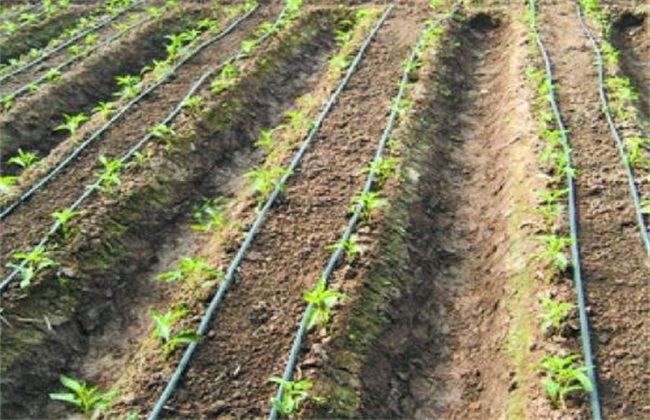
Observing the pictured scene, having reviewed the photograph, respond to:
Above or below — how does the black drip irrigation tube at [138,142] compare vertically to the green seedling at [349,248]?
above

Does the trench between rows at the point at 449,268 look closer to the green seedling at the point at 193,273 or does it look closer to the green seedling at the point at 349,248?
the green seedling at the point at 349,248

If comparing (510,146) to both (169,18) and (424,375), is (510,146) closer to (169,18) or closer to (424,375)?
(424,375)

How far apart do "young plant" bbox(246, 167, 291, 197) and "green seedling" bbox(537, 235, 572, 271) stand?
2352mm

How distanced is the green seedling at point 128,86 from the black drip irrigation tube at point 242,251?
2.37 m

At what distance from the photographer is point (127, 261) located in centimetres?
608

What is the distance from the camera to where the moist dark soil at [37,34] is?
11.1 meters

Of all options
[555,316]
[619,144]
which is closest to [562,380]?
[555,316]

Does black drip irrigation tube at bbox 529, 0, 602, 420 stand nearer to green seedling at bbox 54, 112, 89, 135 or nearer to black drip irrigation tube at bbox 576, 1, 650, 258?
black drip irrigation tube at bbox 576, 1, 650, 258

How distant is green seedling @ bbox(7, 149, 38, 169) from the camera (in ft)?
24.2

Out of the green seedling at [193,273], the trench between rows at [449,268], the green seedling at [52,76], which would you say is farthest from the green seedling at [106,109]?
the trench between rows at [449,268]

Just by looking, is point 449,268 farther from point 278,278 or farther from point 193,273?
point 193,273

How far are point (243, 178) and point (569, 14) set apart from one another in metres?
6.24

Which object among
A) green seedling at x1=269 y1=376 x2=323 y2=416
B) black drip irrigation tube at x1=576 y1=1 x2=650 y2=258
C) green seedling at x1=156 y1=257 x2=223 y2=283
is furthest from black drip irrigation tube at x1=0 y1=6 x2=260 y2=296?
black drip irrigation tube at x1=576 y1=1 x2=650 y2=258

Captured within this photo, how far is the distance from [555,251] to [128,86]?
5.85 m
